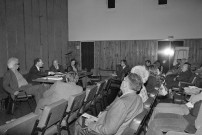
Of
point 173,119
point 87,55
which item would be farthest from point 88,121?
point 87,55

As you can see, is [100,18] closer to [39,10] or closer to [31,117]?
[39,10]

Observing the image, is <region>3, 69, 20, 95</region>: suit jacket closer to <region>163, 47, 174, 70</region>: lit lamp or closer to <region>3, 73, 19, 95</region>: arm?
<region>3, 73, 19, 95</region>: arm

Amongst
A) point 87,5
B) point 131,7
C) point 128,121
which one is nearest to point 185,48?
point 131,7

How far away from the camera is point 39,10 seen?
905cm

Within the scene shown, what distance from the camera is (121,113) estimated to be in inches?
80.2

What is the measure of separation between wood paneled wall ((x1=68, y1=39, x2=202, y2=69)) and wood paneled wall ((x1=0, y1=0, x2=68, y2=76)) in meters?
1.53

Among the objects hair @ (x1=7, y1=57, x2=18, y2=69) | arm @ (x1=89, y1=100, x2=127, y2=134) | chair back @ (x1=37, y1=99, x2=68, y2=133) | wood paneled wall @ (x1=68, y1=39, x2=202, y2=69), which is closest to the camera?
arm @ (x1=89, y1=100, x2=127, y2=134)

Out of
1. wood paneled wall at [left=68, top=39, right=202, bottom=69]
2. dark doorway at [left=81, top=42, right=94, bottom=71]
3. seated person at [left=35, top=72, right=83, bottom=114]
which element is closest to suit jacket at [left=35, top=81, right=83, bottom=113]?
seated person at [left=35, top=72, right=83, bottom=114]

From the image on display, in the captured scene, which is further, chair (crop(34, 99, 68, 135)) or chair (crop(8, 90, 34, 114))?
chair (crop(8, 90, 34, 114))

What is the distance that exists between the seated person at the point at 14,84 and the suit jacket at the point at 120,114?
290 cm

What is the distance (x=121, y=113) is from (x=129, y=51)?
872 cm

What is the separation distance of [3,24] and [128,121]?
6.67m

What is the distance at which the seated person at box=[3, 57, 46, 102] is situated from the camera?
14.4 ft

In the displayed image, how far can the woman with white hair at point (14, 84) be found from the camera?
4.38 m
